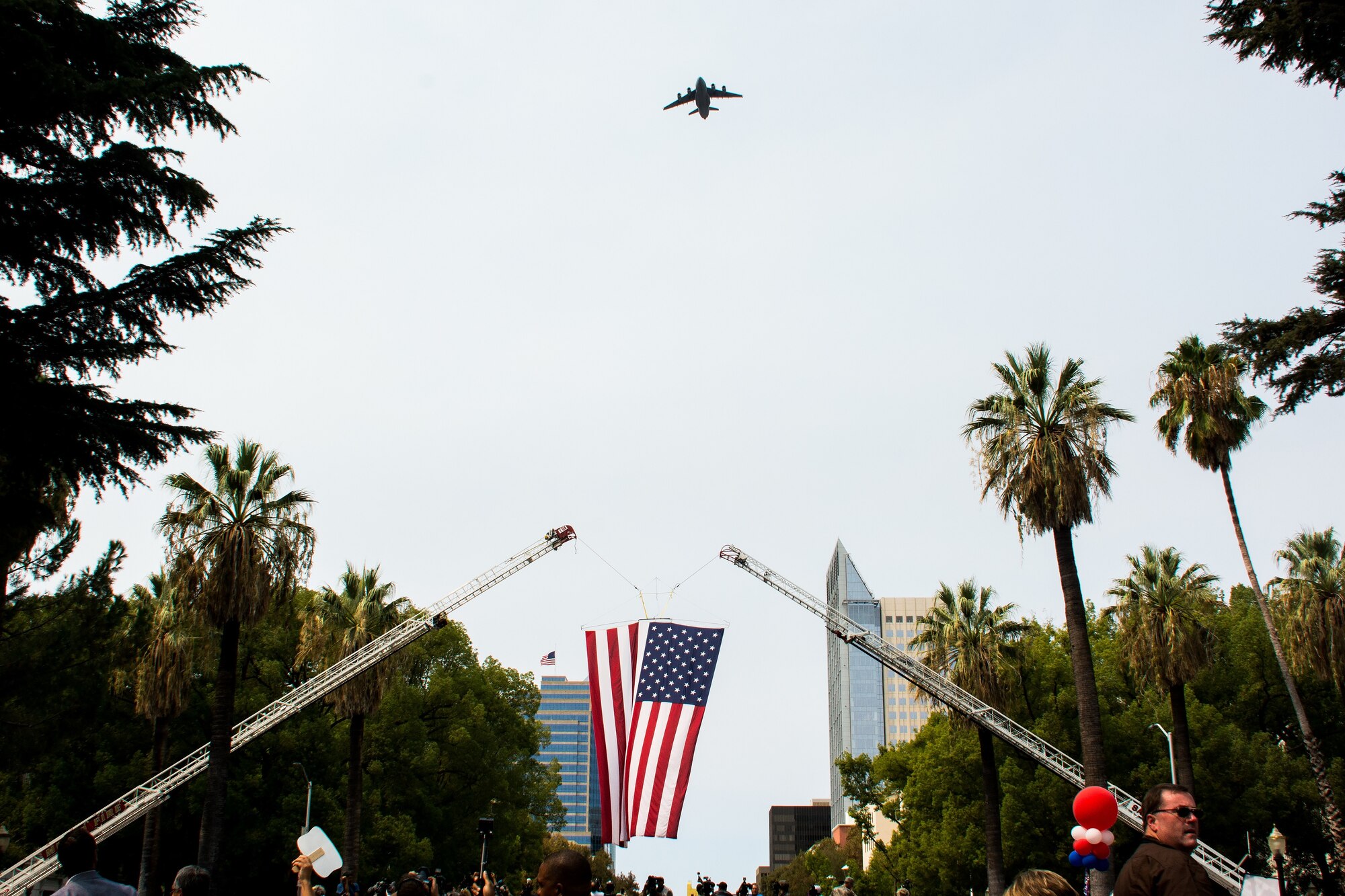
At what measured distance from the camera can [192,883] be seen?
6098 mm

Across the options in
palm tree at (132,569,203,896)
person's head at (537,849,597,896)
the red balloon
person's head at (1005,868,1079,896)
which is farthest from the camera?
palm tree at (132,569,203,896)

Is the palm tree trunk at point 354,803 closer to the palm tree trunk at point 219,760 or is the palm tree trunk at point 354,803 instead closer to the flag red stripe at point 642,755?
the palm tree trunk at point 219,760

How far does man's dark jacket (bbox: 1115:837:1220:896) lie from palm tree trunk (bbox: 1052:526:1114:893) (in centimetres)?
2239

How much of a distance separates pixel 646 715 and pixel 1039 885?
18.4 m

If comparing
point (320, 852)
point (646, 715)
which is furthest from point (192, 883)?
point (646, 715)

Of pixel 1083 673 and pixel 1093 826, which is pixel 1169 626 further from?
pixel 1093 826

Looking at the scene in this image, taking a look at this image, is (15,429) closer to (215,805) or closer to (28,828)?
(215,805)

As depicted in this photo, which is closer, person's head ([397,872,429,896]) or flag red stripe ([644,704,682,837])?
person's head ([397,872,429,896])

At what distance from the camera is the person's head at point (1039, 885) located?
4043 millimetres

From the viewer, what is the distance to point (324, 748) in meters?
43.9

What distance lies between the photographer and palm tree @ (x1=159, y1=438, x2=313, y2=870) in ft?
88.7

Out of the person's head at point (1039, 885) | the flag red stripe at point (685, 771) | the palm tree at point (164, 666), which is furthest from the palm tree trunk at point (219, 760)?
the person's head at point (1039, 885)

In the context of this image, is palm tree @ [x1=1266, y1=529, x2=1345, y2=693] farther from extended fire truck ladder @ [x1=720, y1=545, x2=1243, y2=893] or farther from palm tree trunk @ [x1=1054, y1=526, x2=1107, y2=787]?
palm tree trunk @ [x1=1054, y1=526, x2=1107, y2=787]

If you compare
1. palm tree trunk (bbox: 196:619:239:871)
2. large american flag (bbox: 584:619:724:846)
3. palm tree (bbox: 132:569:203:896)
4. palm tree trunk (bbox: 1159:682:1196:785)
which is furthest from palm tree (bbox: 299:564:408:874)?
palm tree trunk (bbox: 1159:682:1196:785)
